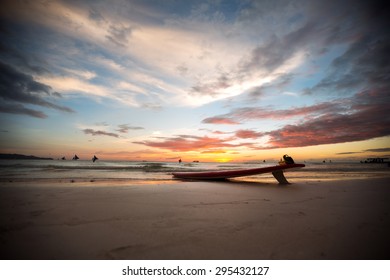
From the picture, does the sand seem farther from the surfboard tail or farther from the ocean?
the ocean

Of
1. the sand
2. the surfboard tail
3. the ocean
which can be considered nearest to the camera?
the sand

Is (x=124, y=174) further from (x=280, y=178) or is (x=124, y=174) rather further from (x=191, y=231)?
(x=191, y=231)

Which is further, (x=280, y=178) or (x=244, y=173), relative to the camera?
(x=244, y=173)

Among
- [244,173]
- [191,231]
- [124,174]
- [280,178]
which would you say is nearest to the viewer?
[191,231]

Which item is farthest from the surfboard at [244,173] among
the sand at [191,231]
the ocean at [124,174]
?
the sand at [191,231]

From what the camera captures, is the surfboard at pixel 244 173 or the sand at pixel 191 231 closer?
the sand at pixel 191 231

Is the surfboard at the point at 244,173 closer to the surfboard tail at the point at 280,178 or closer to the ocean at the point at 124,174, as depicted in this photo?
the surfboard tail at the point at 280,178

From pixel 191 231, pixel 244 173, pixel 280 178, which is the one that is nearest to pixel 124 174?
pixel 244 173

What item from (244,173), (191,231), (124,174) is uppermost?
(244,173)

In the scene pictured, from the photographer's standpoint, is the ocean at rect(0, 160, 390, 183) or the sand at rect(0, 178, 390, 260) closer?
the sand at rect(0, 178, 390, 260)

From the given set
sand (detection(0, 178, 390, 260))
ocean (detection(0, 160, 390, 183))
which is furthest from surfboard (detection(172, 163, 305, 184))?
sand (detection(0, 178, 390, 260))
